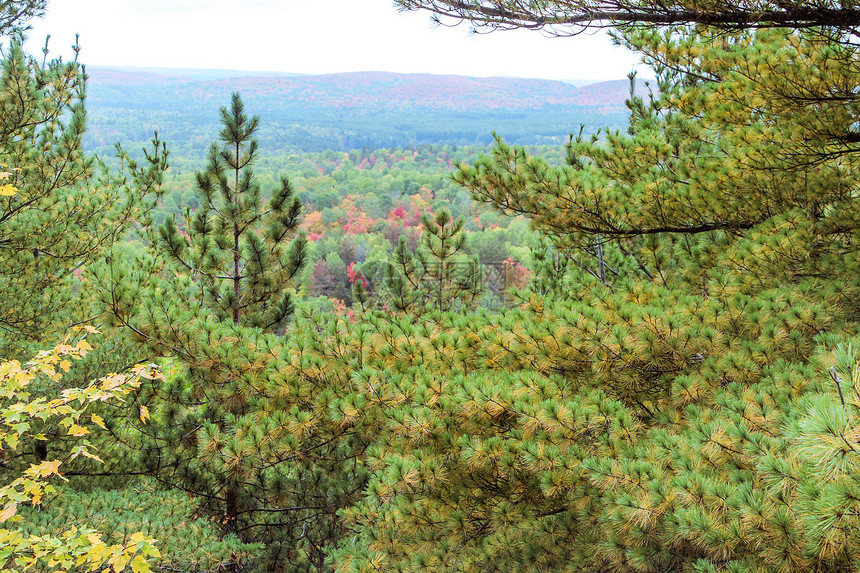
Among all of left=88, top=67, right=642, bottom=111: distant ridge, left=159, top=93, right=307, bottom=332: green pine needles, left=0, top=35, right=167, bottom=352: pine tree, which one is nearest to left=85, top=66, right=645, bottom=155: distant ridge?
left=88, top=67, right=642, bottom=111: distant ridge

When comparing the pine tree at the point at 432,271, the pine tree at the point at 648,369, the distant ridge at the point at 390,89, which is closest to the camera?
the pine tree at the point at 648,369

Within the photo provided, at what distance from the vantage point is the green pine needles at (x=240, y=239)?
191 inches

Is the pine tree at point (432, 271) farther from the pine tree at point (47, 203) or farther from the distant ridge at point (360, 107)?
the distant ridge at point (360, 107)

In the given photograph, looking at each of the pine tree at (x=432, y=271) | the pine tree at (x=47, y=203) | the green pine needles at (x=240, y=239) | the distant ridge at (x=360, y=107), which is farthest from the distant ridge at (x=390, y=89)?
the green pine needles at (x=240, y=239)

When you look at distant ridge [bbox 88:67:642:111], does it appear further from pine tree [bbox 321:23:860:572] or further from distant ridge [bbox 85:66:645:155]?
pine tree [bbox 321:23:860:572]

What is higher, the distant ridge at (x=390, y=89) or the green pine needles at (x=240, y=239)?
the distant ridge at (x=390, y=89)

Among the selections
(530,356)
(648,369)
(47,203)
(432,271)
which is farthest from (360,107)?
(648,369)

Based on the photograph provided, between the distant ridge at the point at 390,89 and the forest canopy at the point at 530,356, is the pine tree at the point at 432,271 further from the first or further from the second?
the distant ridge at the point at 390,89

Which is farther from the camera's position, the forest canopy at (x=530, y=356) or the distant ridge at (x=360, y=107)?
the distant ridge at (x=360, y=107)

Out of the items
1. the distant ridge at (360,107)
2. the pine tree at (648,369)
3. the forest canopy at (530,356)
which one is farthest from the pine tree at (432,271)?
the distant ridge at (360,107)

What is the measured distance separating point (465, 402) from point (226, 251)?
2.96m

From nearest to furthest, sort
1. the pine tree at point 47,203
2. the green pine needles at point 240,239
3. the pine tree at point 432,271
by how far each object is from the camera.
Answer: the pine tree at point 432,271
the green pine needles at point 240,239
the pine tree at point 47,203

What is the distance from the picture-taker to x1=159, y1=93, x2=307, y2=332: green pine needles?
486 centimetres

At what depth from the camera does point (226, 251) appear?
16.5ft
